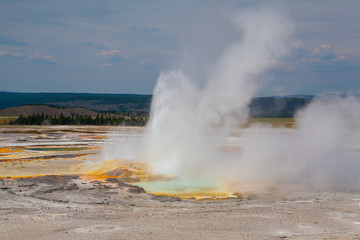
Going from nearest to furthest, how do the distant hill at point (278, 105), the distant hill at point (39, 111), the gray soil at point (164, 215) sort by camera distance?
the gray soil at point (164, 215) < the distant hill at point (39, 111) < the distant hill at point (278, 105)

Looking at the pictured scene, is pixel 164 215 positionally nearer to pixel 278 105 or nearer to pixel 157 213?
pixel 157 213

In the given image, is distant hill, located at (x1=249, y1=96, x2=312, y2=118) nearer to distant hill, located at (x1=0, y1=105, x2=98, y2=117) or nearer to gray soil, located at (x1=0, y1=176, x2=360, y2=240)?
distant hill, located at (x1=0, y1=105, x2=98, y2=117)

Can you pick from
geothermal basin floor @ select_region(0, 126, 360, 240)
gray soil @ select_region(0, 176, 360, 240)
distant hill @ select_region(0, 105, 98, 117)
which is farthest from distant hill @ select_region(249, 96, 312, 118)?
gray soil @ select_region(0, 176, 360, 240)

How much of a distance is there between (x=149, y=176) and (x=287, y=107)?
516ft

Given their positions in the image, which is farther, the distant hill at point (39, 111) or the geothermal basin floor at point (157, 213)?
the distant hill at point (39, 111)

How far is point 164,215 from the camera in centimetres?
1252

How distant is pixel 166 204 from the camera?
14.1m

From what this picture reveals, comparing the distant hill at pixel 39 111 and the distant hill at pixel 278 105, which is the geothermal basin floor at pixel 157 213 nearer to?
the distant hill at pixel 39 111

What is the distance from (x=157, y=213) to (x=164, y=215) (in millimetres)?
309

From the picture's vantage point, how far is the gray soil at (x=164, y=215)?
10.8 meters

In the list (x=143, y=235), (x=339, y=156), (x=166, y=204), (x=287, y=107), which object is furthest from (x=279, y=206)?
(x=287, y=107)

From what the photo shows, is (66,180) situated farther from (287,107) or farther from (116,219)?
(287,107)

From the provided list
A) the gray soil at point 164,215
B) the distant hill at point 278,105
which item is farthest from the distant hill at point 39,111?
the gray soil at point 164,215

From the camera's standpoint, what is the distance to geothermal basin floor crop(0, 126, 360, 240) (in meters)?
10.8
